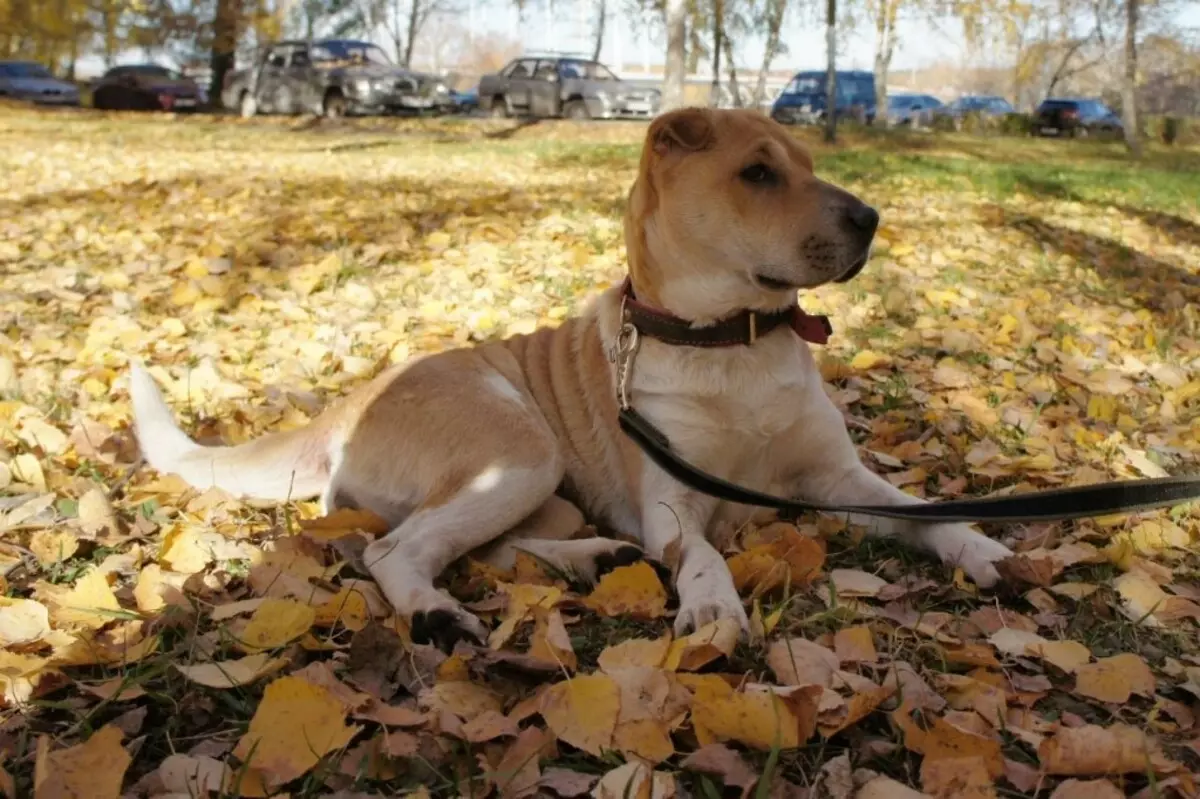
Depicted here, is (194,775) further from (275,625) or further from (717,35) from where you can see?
(717,35)

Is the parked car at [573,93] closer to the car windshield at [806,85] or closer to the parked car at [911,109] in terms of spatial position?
the car windshield at [806,85]

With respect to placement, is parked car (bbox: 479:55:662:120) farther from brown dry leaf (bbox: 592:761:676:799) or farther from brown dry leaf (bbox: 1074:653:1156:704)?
brown dry leaf (bbox: 592:761:676:799)

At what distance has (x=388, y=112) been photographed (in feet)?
90.3

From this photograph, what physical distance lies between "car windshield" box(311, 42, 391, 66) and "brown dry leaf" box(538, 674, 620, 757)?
28.6m

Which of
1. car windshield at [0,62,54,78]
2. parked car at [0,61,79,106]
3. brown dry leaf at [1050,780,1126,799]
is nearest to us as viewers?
brown dry leaf at [1050,780,1126,799]

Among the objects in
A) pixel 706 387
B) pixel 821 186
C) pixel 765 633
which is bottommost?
pixel 765 633

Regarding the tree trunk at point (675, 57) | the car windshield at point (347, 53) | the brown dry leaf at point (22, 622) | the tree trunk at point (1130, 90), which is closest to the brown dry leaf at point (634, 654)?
the brown dry leaf at point (22, 622)

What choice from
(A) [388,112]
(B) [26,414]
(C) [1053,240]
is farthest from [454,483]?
(A) [388,112]

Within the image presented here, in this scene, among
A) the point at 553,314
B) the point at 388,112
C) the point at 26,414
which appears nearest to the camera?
the point at 26,414

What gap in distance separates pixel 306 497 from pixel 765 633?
1.77 metres

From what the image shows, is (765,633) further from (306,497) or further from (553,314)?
(553,314)

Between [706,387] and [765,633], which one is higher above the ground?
[706,387]

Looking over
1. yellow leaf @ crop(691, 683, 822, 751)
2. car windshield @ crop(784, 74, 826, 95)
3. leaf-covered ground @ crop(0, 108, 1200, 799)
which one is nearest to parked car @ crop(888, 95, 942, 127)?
car windshield @ crop(784, 74, 826, 95)

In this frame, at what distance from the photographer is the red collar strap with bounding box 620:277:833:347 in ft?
10.4
